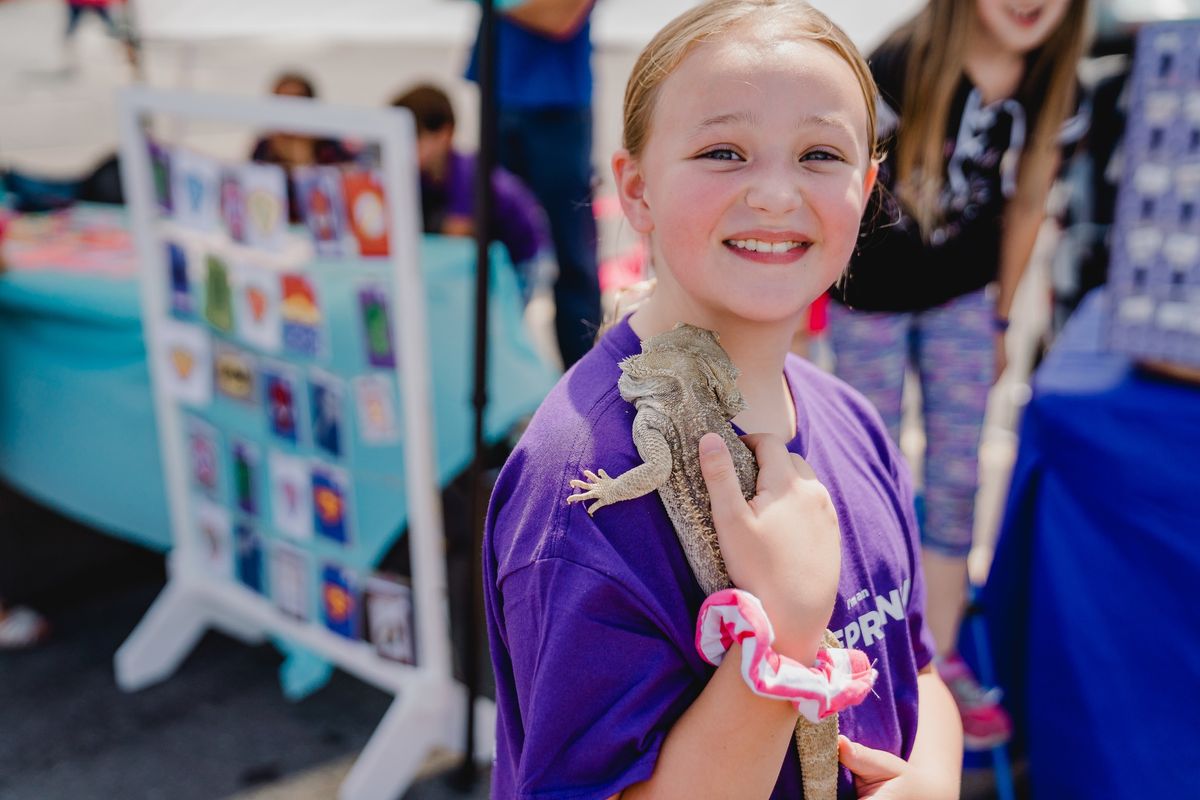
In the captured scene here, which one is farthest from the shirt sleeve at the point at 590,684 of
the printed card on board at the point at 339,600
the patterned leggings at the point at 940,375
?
the printed card on board at the point at 339,600

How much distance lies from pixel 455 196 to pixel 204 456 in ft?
5.77

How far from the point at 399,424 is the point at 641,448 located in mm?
1848

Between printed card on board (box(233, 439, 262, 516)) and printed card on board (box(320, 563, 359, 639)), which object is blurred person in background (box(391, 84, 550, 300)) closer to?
printed card on board (box(233, 439, 262, 516))

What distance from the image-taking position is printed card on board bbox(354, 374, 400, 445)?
8.76 feet

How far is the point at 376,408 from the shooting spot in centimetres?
270

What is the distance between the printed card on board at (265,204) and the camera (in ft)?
8.80

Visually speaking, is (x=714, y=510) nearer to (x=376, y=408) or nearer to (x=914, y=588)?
(x=914, y=588)

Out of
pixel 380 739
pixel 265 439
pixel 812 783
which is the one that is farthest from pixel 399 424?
pixel 812 783

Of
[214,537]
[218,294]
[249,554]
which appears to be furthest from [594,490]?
[214,537]

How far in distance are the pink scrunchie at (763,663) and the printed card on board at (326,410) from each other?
1.98 m

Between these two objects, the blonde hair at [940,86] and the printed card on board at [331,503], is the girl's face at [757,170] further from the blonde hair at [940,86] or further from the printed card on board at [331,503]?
the printed card on board at [331,503]

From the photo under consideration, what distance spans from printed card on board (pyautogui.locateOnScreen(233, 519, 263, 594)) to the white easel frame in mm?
53

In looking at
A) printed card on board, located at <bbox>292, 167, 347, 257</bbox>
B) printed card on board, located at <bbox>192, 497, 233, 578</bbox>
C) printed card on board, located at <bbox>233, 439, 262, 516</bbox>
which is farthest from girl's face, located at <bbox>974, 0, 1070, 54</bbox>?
printed card on board, located at <bbox>192, 497, 233, 578</bbox>

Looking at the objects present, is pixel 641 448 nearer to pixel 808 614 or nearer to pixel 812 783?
pixel 808 614
